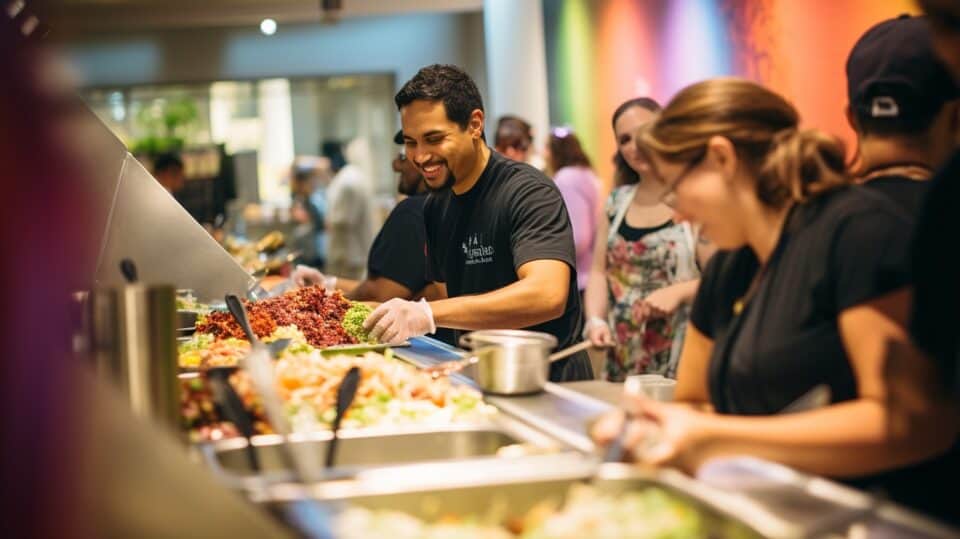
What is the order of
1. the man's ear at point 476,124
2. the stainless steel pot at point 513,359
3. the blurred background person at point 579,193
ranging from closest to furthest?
the stainless steel pot at point 513,359 < the man's ear at point 476,124 < the blurred background person at point 579,193

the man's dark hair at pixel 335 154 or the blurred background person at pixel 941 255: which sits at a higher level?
the man's dark hair at pixel 335 154

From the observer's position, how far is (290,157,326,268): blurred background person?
13203mm

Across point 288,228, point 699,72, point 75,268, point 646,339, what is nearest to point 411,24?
point 288,228

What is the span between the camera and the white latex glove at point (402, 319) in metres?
3.29

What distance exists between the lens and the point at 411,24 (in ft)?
44.8

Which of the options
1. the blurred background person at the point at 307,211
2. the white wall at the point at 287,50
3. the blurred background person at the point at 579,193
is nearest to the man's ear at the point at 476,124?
the blurred background person at the point at 579,193

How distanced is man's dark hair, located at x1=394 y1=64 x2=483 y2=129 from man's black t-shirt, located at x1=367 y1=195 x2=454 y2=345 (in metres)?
0.98

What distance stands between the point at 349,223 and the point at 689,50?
5647mm

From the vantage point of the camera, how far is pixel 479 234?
362cm

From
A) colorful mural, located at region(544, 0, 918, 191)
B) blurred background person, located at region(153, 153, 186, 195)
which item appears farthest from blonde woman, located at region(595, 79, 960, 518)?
blurred background person, located at region(153, 153, 186, 195)

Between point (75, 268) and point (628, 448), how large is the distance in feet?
3.32

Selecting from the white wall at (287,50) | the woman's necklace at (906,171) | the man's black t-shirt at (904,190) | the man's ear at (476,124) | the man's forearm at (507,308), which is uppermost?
the white wall at (287,50)

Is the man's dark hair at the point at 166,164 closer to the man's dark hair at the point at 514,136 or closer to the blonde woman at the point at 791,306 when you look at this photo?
the man's dark hair at the point at 514,136

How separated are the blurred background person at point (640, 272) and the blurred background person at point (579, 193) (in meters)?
1.68
